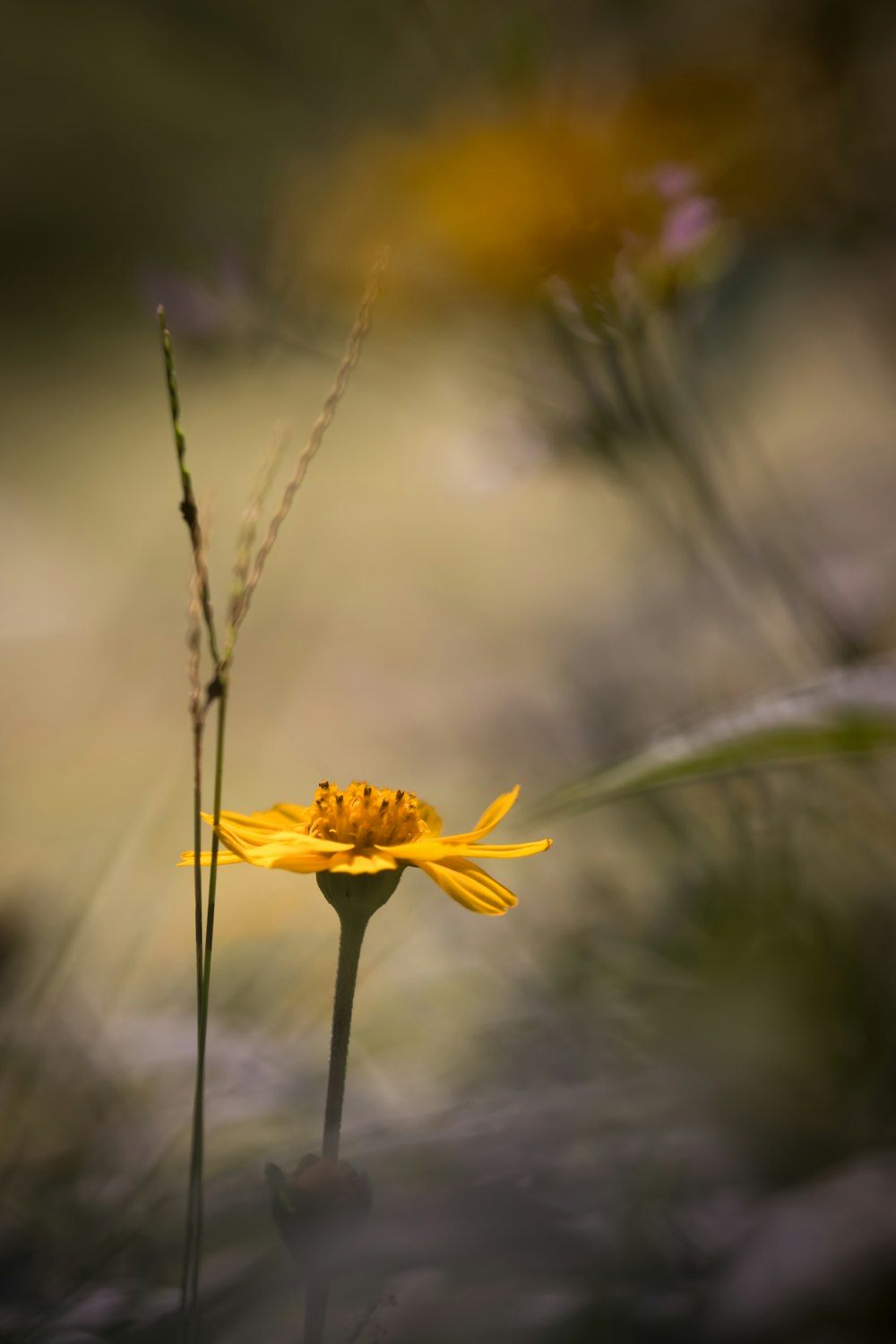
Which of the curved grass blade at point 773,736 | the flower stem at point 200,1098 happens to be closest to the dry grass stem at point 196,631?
the flower stem at point 200,1098

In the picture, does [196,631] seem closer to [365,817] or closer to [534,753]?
[365,817]

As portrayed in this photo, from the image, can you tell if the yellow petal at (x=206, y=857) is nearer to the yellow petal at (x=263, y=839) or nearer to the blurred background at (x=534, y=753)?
the yellow petal at (x=263, y=839)

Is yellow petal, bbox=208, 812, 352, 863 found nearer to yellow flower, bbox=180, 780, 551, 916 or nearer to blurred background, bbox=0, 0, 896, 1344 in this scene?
yellow flower, bbox=180, 780, 551, 916

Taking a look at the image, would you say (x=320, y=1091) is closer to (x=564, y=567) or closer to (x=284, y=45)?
(x=564, y=567)

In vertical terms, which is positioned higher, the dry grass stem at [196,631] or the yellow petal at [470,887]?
the dry grass stem at [196,631]

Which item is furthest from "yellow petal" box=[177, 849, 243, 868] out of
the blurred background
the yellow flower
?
the blurred background

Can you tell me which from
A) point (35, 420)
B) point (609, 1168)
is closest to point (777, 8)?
point (609, 1168)

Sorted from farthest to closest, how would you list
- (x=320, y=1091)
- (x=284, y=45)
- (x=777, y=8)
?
(x=284, y=45), (x=777, y=8), (x=320, y=1091)
